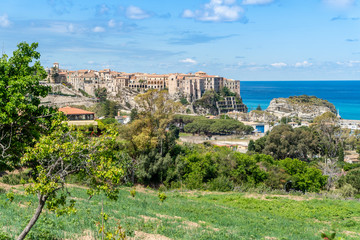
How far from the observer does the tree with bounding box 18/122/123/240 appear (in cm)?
534

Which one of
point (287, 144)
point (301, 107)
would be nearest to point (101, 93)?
point (301, 107)

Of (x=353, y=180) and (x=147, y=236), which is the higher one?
(x=147, y=236)

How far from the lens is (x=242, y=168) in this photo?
84.7 ft

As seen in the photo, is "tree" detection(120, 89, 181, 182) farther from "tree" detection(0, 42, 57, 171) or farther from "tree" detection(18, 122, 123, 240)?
"tree" detection(18, 122, 123, 240)

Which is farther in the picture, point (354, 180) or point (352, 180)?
point (352, 180)

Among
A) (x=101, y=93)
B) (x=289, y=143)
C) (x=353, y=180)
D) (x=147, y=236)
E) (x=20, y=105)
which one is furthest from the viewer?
(x=101, y=93)

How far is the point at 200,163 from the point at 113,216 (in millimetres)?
16186

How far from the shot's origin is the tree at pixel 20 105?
19.5 feet

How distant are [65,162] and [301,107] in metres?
108

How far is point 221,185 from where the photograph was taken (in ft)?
76.4

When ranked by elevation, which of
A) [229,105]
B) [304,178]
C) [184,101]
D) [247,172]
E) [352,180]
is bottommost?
[352,180]

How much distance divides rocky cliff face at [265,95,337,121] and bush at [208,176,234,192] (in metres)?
81.2

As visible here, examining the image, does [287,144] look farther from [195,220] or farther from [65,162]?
[65,162]

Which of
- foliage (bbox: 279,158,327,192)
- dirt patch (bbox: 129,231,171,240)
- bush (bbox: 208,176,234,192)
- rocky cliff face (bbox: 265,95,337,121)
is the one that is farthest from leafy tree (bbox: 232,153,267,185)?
rocky cliff face (bbox: 265,95,337,121)
